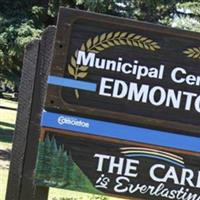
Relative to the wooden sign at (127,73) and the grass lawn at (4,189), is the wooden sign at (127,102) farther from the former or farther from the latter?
the grass lawn at (4,189)

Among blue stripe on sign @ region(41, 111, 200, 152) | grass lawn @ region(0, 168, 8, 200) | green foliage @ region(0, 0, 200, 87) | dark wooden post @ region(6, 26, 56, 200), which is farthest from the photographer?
green foliage @ region(0, 0, 200, 87)

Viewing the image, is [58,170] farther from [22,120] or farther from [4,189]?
[4,189]

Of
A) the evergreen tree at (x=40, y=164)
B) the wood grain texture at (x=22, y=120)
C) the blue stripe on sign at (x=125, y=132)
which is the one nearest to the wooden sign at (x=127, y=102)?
the blue stripe on sign at (x=125, y=132)

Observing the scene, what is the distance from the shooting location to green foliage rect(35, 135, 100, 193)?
14.2 ft

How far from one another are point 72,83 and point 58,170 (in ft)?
2.12

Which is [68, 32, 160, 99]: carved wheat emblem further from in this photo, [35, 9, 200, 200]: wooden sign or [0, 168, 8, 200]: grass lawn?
[0, 168, 8, 200]: grass lawn

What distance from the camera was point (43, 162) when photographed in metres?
4.36

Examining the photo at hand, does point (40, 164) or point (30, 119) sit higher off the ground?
point (30, 119)


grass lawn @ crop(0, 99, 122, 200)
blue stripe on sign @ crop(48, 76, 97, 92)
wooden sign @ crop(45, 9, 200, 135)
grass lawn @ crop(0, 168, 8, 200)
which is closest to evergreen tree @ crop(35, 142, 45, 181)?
wooden sign @ crop(45, 9, 200, 135)

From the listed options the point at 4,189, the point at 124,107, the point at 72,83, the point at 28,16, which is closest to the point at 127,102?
the point at 124,107

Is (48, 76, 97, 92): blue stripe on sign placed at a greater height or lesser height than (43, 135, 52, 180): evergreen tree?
greater

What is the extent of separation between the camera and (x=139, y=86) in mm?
4289

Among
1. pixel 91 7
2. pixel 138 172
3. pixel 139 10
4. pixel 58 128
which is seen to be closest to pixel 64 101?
pixel 58 128

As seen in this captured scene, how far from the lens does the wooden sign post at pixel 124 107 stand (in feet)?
14.0
